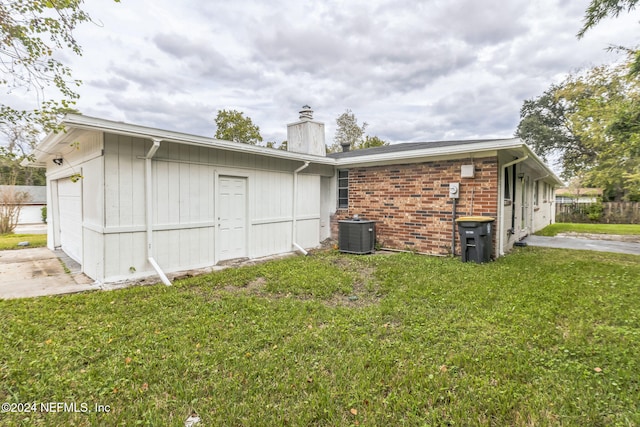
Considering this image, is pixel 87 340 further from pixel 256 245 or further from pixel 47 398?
pixel 256 245

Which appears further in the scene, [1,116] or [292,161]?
[292,161]

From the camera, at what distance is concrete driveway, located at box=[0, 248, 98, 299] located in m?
4.57

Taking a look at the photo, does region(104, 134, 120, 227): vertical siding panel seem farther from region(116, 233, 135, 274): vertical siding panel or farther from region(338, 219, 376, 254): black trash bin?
region(338, 219, 376, 254): black trash bin

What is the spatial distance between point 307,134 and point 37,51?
642 centimetres

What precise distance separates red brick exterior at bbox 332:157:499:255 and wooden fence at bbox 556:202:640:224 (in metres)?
17.2

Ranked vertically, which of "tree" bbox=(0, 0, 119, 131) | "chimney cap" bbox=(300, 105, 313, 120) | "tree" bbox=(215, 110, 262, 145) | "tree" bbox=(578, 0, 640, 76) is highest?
"tree" bbox=(215, 110, 262, 145)

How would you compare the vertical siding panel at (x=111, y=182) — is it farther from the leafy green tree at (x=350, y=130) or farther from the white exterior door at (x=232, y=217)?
the leafy green tree at (x=350, y=130)

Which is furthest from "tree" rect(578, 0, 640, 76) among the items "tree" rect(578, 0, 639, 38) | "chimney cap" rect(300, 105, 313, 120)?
"chimney cap" rect(300, 105, 313, 120)

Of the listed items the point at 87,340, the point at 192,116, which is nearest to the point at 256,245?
the point at 87,340

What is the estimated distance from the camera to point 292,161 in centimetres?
787

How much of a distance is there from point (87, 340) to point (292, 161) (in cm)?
576

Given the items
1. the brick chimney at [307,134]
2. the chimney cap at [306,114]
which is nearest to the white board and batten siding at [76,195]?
the brick chimney at [307,134]

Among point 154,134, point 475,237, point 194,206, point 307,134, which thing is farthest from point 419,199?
point 154,134

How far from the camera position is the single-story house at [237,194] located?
198 inches
